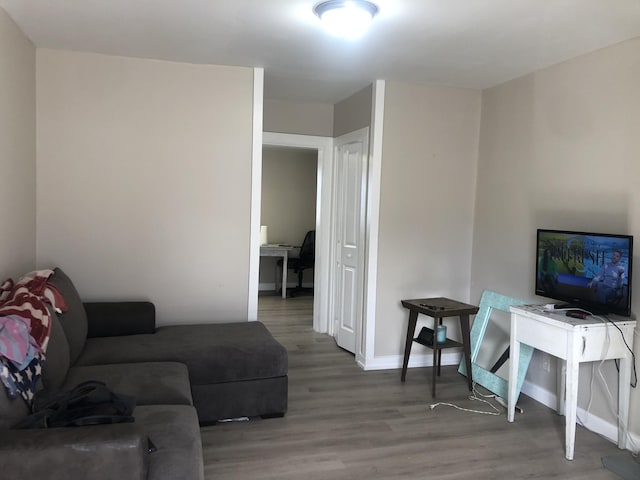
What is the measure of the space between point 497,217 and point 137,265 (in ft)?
9.46

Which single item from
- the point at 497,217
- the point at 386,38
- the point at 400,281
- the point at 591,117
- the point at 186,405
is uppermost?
the point at 386,38

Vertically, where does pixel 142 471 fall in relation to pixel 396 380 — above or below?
above

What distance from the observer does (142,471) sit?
180 centimetres

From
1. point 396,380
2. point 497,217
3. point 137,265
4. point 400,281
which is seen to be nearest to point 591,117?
point 497,217

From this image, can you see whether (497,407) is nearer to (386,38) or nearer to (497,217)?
(497,217)

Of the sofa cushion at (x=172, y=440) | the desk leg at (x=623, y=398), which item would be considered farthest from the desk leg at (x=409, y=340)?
the sofa cushion at (x=172, y=440)

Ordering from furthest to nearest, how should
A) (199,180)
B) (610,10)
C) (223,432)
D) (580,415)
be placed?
(199,180), (580,415), (223,432), (610,10)

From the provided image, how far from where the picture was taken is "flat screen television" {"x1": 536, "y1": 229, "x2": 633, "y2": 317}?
2947mm

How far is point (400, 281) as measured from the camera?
14.7ft

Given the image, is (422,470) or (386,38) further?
(386,38)

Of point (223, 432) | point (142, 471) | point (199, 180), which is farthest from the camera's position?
point (199, 180)

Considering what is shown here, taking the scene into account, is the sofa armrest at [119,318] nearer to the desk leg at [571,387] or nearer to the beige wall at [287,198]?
the desk leg at [571,387]

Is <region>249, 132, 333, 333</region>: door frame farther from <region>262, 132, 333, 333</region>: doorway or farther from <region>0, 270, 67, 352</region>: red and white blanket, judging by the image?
<region>0, 270, 67, 352</region>: red and white blanket

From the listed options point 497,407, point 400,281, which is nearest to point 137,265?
point 400,281
